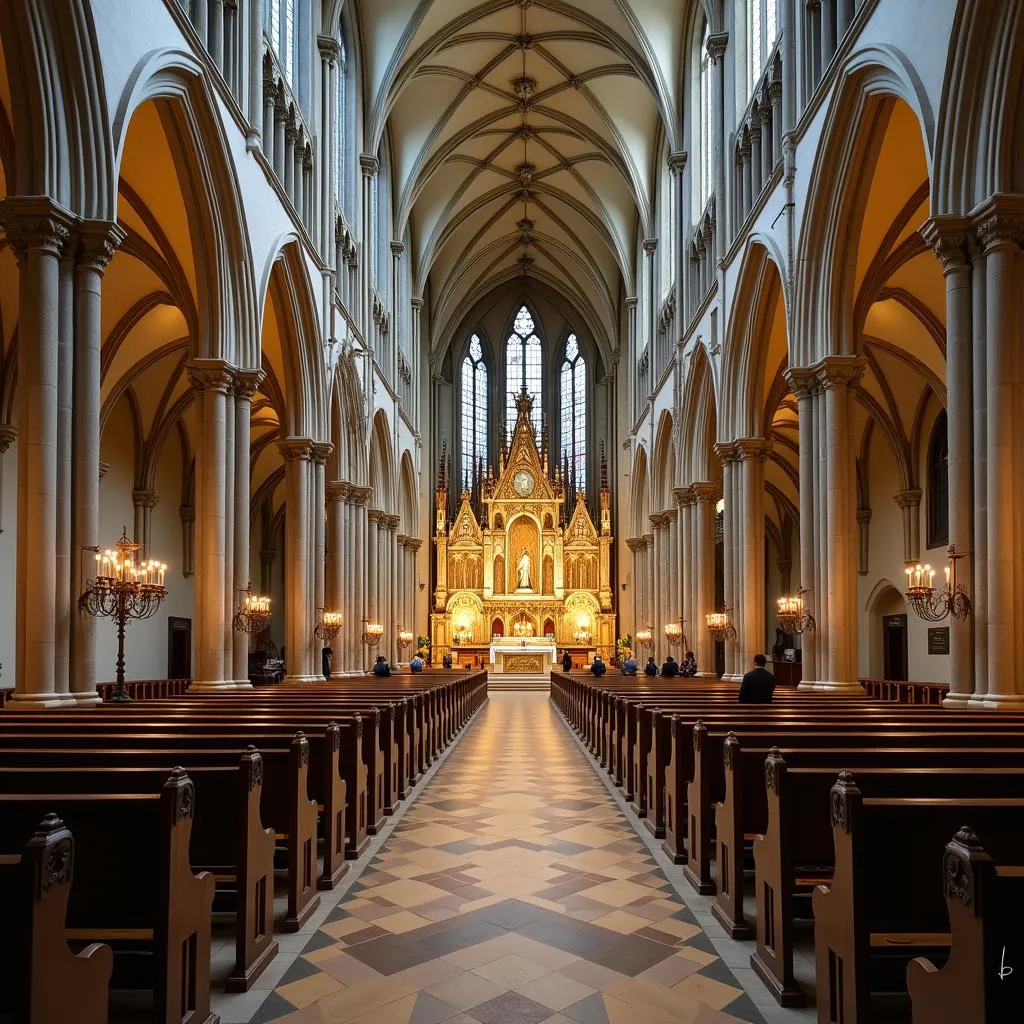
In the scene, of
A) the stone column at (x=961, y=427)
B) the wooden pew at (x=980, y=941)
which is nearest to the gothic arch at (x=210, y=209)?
the stone column at (x=961, y=427)

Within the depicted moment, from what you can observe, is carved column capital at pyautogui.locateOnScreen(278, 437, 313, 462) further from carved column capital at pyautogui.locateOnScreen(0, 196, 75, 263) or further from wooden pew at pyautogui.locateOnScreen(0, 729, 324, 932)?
wooden pew at pyautogui.locateOnScreen(0, 729, 324, 932)

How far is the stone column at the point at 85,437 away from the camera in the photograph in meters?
10.0

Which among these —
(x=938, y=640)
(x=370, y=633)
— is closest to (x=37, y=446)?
(x=370, y=633)

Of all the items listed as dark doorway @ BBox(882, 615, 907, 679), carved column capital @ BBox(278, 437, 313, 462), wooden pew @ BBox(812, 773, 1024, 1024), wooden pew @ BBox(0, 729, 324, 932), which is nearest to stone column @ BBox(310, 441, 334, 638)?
carved column capital @ BBox(278, 437, 313, 462)

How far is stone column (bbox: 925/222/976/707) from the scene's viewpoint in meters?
10.5

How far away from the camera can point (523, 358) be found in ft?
161

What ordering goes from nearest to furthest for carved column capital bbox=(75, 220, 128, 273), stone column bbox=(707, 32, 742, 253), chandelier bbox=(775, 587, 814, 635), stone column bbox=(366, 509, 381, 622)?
carved column capital bbox=(75, 220, 128, 273)
chandelier bbox=(775, 587, 814, 635)
stone column bbox=(707, 32, 742, 253)
stone column bbox=(366, 509, 381, 622)

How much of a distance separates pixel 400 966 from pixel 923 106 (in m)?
10.6

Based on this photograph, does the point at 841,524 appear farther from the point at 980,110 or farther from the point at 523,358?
the point at 523,358

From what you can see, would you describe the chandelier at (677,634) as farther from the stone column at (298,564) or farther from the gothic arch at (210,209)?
the gothic arch at (210,209)

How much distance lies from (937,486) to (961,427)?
1498cm

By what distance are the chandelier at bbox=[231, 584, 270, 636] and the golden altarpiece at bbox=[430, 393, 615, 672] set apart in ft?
86.6

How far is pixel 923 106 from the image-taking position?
36.9 feet

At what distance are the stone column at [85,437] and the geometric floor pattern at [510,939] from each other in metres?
3.65
